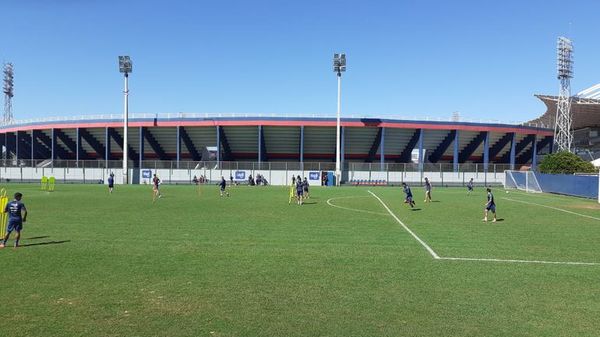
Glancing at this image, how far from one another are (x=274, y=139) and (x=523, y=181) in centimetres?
3536

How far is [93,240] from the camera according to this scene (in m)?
13.5

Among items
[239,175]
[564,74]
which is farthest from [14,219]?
[564,74]

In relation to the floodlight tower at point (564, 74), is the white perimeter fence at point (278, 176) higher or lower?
lower

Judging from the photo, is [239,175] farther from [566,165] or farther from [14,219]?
[14,219]

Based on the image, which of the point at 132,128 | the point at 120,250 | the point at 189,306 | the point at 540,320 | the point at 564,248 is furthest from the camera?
the point at 132,128

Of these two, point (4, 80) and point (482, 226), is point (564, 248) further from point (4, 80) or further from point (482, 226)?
point (4, 80)

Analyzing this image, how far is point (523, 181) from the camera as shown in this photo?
5019cm

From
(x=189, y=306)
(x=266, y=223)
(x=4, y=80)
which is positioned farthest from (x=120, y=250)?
(x=4, y=80)

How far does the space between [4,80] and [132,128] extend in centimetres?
4739

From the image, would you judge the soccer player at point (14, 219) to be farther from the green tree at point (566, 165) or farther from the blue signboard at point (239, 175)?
the green tree at point (566, 165)

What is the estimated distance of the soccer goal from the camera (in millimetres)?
46375

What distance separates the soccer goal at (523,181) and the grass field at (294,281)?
32.1 meters

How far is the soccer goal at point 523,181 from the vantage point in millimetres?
46375

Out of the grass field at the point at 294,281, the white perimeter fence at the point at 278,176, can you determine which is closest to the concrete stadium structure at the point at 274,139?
the white perimeter fence at the point at 278,176
